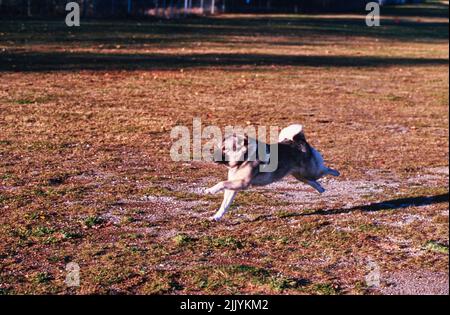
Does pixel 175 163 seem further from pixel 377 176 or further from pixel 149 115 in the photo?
pixel 149 115

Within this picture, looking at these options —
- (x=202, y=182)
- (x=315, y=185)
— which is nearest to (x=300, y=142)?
(x=315, y=185)

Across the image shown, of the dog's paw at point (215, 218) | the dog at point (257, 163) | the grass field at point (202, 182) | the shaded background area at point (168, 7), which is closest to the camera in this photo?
the grass field at point (202, 182)

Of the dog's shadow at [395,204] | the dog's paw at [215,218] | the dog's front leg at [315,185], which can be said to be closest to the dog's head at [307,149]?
the dog's front leg at [315,185]

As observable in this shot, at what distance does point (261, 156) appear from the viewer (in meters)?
7.18

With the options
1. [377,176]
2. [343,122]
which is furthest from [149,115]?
[377,176]

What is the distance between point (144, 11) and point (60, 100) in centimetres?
2361

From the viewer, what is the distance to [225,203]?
294 inches

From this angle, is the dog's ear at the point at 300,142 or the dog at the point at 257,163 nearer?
the dog at the point at 257,163

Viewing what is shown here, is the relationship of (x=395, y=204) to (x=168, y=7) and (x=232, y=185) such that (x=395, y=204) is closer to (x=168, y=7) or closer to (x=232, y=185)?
(x=232, y=185)

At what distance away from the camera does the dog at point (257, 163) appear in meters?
7.05

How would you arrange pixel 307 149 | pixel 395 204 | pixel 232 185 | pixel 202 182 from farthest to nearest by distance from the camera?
pixel 202 182, pixel 395 204, pixel 307 149, pixel 232 185

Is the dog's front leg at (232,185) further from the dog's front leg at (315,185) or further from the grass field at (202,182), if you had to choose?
the dog's front leg at (315,185)

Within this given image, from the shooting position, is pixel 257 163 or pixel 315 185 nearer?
pixel 257 163

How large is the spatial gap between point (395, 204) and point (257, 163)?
208 cm
